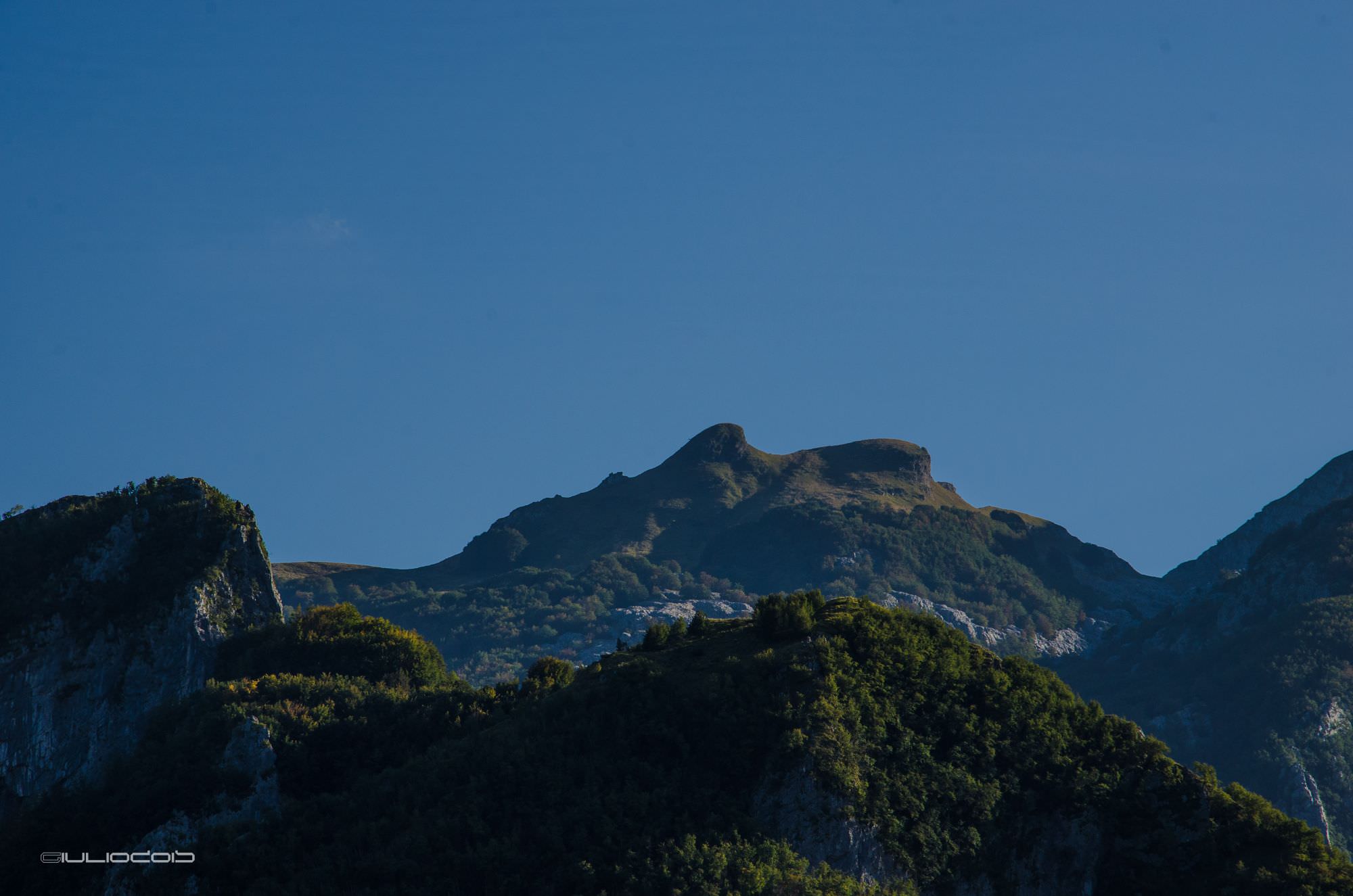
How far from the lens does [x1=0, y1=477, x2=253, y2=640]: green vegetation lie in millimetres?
78250

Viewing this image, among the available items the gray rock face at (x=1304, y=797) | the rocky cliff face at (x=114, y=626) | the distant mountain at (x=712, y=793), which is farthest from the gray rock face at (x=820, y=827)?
the gray rock face at (x=1304, y=797)

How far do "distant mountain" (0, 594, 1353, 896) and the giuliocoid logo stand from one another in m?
0.38

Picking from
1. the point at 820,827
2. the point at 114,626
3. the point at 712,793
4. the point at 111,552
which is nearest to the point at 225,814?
the point at 712,793

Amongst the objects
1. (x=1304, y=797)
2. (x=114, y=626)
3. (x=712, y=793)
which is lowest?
(x=1304, y=797)

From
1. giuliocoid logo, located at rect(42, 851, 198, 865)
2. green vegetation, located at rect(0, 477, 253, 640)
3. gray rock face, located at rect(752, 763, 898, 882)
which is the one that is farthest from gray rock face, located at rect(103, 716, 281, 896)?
green vegetation, located at rect(0, 477, 253, 640)

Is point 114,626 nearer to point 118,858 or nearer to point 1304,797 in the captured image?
point 118,858

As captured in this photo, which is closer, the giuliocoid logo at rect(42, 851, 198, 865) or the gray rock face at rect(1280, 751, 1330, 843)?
the giuliocoid logo at rect(42, 851, 198, 865)

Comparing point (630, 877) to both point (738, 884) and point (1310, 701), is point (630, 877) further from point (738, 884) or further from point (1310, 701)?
point (1310, 701)

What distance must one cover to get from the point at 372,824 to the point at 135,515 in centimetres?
3694

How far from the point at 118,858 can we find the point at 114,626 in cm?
2745

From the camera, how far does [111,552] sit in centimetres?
8025

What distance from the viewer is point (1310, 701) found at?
601ft

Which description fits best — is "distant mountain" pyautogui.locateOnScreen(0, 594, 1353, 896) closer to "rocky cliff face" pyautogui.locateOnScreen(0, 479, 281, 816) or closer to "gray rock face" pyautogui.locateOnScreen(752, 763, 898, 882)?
"gray rock face" pyautogui.locateOnScreen(752, 763, 898, 882)

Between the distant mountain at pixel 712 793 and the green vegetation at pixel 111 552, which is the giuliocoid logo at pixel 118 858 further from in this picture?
the green vegetation at pixel 111 552
